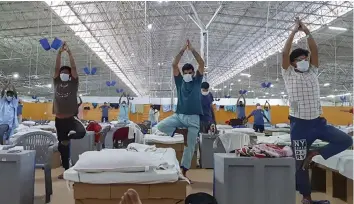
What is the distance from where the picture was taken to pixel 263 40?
69.4 feet

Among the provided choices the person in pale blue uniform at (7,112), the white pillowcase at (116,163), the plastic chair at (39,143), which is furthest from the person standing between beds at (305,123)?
the person in pale blue uniform at (7,112)

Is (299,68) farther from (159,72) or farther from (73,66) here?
(159,72)

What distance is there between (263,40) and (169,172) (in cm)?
1955

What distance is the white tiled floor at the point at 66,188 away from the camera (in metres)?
3.72

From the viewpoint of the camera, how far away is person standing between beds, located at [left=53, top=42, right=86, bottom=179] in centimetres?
425

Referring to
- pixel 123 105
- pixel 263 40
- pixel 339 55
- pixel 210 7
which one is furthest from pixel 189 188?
pixel 339 55

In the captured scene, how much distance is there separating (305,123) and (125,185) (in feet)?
5.92

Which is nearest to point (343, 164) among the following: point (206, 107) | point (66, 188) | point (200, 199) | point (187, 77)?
point (200, 199)

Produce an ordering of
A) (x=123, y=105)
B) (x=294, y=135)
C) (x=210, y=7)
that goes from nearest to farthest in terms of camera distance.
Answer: (x=294, y=135) → (x=123, y=105) → (x=210, y=7)

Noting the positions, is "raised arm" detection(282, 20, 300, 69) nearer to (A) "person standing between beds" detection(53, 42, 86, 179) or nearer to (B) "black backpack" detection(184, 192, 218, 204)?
(B) "black backpack" detection(184, 192, 218, 204)

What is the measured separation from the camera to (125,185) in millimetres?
2707

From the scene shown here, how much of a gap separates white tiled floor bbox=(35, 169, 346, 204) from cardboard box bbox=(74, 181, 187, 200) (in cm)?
97

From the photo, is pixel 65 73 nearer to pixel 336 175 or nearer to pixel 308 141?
pixel 308 141

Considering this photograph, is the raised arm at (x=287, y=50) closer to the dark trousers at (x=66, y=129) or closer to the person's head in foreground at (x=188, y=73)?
the person's head in foreground at (x=188, y=73)
